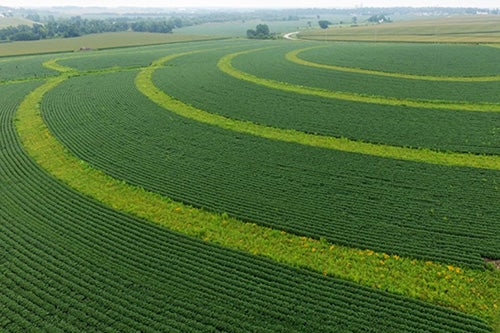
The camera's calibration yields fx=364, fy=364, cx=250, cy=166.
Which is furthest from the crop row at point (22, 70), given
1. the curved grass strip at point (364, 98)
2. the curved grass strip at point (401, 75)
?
the curved grass strip at point (401, 75)

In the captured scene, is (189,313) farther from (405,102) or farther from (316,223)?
(405,102)

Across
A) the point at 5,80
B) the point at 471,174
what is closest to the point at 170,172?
the point at 471,174

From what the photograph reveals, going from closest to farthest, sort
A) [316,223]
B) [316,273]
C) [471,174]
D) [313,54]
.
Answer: [316,273]
[316,223]
[471,174]
[313,54]

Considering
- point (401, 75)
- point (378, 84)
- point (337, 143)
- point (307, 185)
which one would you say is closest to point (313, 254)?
point (307, 185)

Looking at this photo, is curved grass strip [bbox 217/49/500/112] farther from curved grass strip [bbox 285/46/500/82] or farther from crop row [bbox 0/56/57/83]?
crop row [bbox 0/56/57/83]

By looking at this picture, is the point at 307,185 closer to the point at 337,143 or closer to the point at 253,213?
the point at 253,213

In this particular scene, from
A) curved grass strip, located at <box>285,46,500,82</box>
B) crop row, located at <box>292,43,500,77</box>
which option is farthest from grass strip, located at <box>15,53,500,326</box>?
crop row, located at <box>292,43,500,77</box>
